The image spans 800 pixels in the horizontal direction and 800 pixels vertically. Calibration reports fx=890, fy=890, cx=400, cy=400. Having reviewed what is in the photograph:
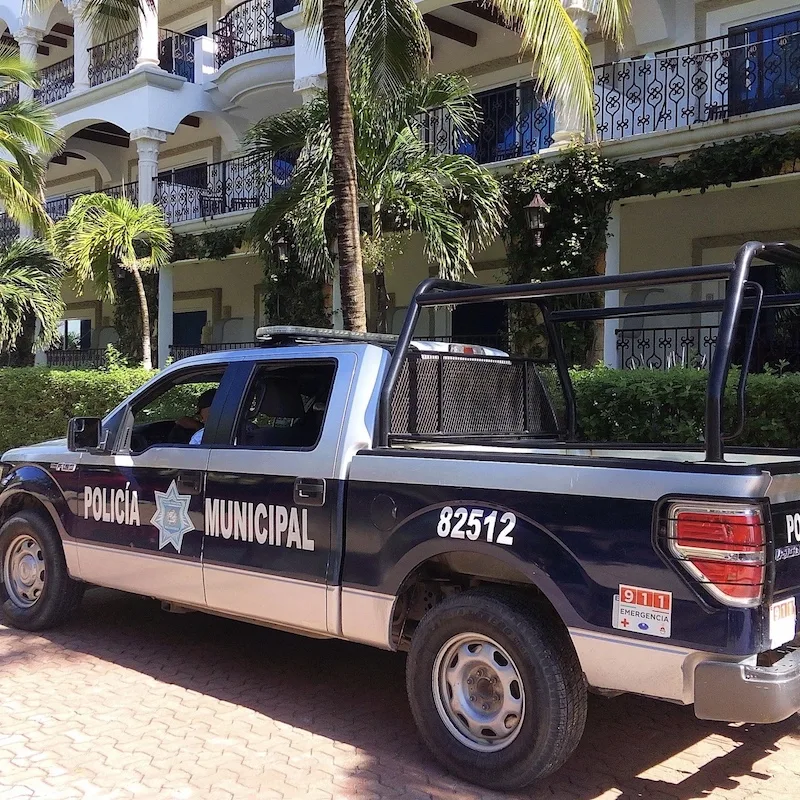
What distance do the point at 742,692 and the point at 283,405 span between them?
114 inches

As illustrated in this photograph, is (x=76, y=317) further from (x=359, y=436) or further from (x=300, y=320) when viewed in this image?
(x=359, y=436)

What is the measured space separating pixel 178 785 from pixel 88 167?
998 inches

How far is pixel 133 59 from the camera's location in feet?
67.9

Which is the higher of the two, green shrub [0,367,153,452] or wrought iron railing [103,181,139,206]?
wrought iron railing [103,181,139,206]

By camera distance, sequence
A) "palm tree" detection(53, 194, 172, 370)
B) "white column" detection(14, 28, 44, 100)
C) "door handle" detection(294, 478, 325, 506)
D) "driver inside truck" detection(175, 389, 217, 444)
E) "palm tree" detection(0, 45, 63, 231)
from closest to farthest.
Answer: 1. "door handle" detection(294, 478, 325, 506)
2. "driver inside truck" detection(175, 389, 217, 444)
3. "palm tree" detection(53, 194, 172, 370)
4. "palm tree" detection(0, 45, 63, 231)
5. "white column" detection(14, 28, 44, 100)

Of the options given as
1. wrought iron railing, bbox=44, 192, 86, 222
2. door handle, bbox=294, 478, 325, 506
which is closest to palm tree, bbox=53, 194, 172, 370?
wrought iron railing, bbox=44, 192, 86, 222

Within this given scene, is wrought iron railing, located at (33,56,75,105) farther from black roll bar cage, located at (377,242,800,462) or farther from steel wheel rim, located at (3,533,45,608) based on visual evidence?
black roll bar cage, located at (377,242,800,462)

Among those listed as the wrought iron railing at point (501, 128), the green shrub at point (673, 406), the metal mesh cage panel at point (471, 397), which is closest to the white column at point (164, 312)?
the wrought iron railing at point (501, 128)

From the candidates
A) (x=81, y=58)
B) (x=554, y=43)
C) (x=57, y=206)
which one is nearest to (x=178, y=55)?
(x=81, y=58)

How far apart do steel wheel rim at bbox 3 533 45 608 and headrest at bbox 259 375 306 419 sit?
7.17ft

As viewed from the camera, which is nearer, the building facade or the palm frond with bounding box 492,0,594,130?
the palm frond with bounding box 492,0,594,130

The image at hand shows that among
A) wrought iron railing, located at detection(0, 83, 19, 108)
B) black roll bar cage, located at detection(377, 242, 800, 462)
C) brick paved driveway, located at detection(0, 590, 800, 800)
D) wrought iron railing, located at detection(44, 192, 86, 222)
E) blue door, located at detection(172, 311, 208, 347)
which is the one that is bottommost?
brick paved driveway, located at detection(0, 590, 800, 800)

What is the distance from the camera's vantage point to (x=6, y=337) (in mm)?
16391

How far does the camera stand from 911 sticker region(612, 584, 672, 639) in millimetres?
3281
